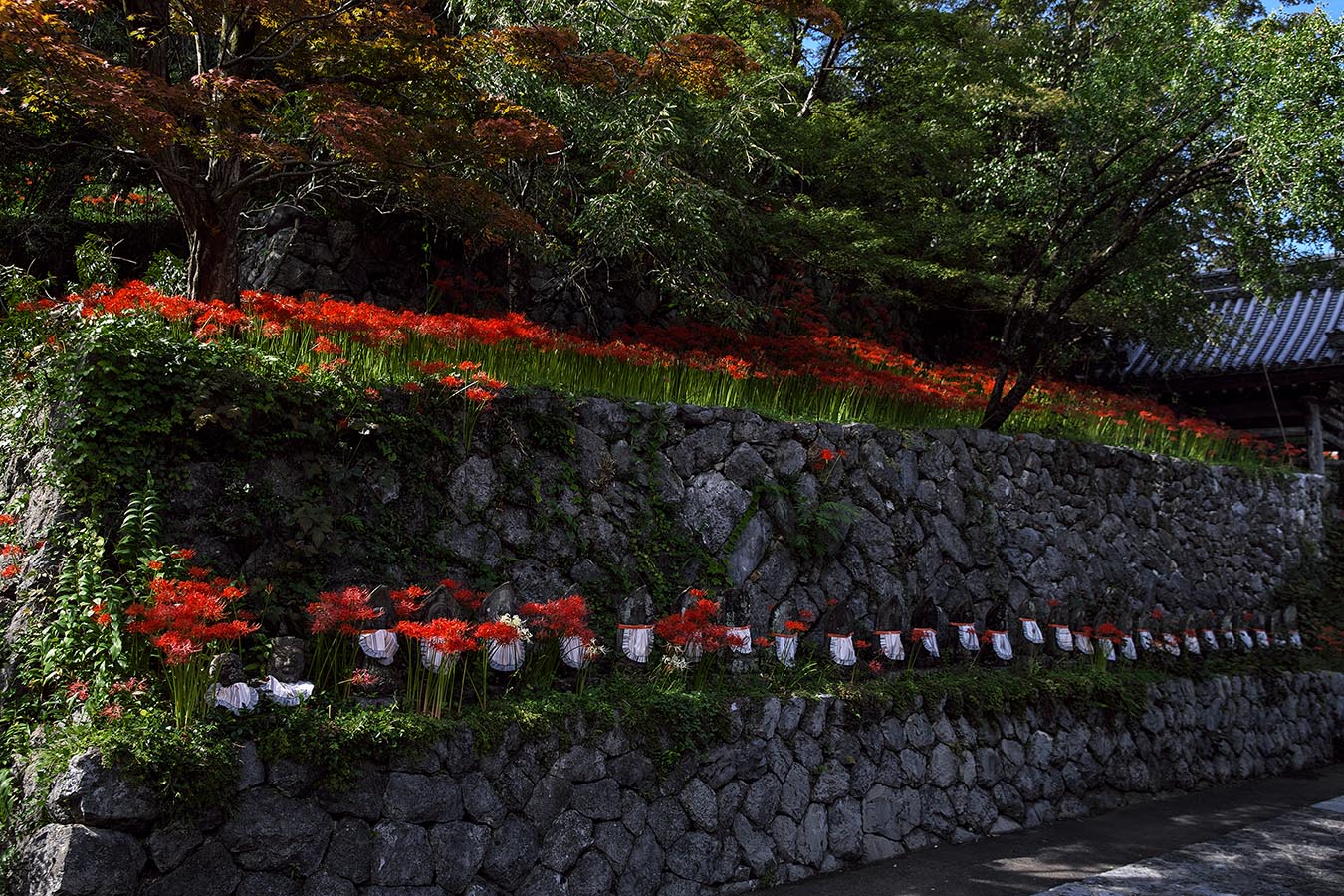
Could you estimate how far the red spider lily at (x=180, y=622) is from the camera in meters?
4.02

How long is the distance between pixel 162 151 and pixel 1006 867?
24.2 ft

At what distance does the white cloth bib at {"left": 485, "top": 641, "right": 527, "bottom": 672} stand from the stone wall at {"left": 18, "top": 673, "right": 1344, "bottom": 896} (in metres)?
0.43

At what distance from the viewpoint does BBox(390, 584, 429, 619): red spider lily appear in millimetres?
4863

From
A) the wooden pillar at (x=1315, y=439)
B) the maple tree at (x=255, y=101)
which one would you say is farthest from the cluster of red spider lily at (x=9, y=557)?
the wooden pillar at (x=1315, y=439)

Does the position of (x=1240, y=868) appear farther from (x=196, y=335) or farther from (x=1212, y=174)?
(x=196, y=335)

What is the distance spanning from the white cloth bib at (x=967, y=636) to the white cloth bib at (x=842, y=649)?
1.37 m

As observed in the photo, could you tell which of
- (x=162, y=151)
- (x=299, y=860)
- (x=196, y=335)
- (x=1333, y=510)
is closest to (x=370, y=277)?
(x=162, y=151)

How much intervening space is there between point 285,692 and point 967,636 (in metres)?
5.47

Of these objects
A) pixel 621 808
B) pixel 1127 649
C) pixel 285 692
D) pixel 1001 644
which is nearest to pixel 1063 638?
pixel 1001 644

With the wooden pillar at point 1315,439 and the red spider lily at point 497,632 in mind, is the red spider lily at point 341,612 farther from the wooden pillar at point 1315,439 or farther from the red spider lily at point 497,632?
the wooden pillar at point 1315,439

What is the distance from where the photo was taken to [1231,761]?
969cm

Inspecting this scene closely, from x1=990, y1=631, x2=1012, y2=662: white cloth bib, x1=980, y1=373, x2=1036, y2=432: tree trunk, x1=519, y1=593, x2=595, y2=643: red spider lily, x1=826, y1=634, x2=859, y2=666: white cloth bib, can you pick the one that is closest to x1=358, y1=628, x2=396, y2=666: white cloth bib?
x1=519, y1=593, x2=595, y2=643: red spider lily

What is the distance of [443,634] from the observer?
183 inches

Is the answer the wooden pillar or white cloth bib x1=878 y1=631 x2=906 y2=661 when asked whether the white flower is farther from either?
the wooden pillar
